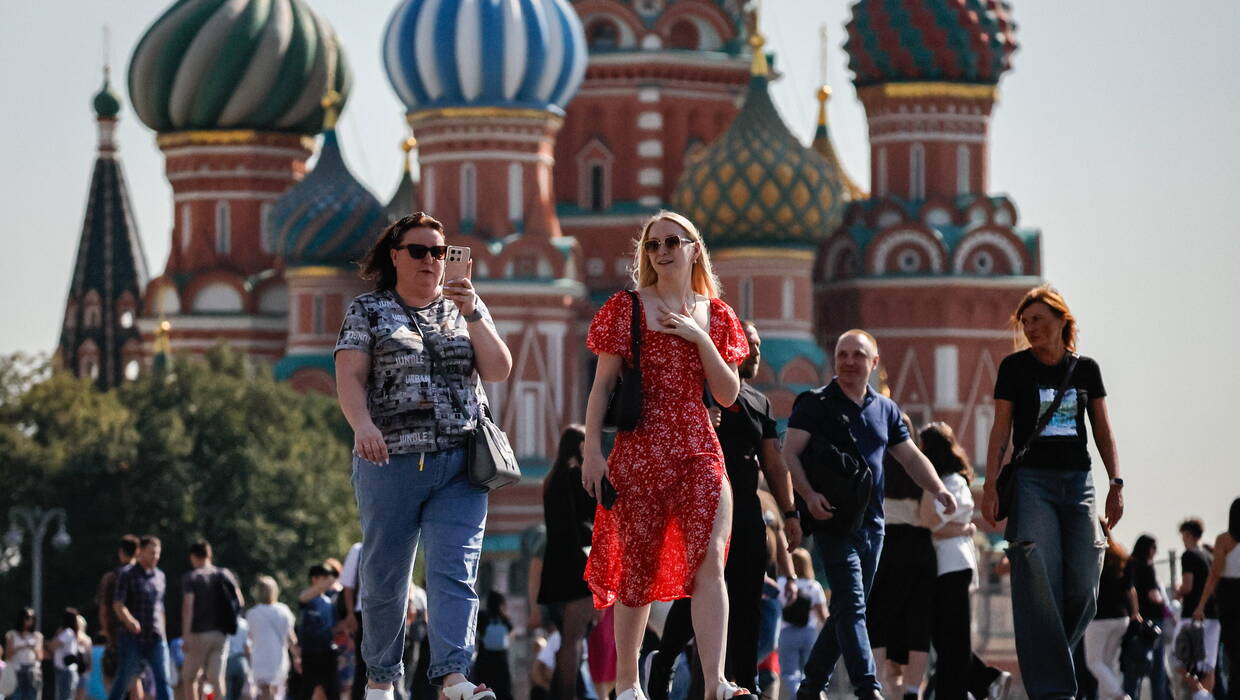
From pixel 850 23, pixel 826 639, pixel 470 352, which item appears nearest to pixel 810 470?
pixel 826 639

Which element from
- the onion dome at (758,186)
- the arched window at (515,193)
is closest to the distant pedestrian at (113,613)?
the arched window at (515,193)

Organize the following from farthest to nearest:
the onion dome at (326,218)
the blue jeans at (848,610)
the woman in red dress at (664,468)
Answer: the onion dome at (326,218), the blue jeans at (848,610), the woman in red dress at (664,468)

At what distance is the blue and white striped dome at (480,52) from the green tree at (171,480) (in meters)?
5.44

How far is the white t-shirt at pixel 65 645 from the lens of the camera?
22.2 meters

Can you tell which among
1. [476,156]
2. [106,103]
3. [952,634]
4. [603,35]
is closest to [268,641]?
[952,634]

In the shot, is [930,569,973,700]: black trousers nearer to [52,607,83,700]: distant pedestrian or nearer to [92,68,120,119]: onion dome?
[52,607,83,700]: distant pedestrian

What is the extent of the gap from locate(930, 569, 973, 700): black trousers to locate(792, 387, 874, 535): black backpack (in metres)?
1.08

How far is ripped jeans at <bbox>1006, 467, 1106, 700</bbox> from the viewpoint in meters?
10.6

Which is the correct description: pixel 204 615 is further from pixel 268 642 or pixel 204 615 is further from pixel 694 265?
pixel 694 265

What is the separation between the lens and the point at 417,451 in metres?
9.62

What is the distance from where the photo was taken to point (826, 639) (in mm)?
11312

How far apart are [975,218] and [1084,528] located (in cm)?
4234

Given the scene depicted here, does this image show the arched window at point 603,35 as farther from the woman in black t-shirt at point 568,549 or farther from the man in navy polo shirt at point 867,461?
the man in navy polo shirt at point 867,461

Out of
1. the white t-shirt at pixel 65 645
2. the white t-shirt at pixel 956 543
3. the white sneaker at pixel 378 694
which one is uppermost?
the white t-shirt at pixel 956 543
